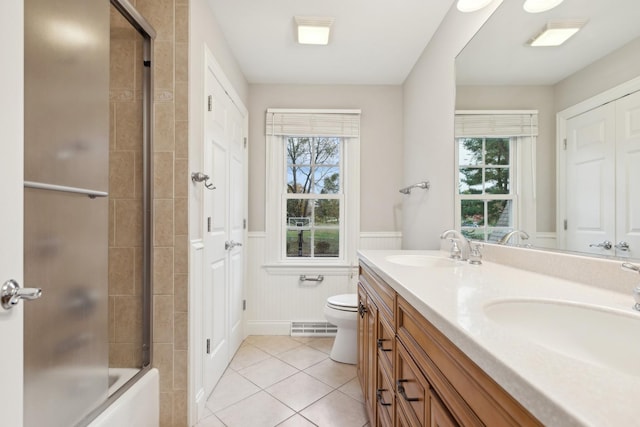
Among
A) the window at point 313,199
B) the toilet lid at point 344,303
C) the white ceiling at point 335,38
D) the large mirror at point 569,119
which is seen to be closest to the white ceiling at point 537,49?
the large mirror at point 569,119

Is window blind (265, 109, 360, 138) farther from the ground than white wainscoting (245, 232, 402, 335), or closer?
farther from the ground

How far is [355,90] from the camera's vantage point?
2.98 meters

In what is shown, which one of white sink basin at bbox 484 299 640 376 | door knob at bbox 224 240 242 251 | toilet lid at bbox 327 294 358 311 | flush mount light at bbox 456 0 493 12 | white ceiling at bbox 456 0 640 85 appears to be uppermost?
flush mount light at bbox 456 0 493 12

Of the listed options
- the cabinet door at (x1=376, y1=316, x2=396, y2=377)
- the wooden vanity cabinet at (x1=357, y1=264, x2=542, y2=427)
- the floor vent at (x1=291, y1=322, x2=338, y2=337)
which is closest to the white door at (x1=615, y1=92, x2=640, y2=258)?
the wooden vanity cabinet at (x1=357, y1=264, x2=542, y2=427)

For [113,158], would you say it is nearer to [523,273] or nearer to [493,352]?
[493,352]

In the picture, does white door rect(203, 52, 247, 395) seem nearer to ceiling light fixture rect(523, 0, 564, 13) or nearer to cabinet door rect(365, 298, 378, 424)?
cabinet door rect(365, 298, 378, 424)

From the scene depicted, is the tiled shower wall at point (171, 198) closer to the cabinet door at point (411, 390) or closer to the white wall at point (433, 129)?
the cabinet door at point (411, 390)

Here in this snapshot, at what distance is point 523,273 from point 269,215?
214 centimetres

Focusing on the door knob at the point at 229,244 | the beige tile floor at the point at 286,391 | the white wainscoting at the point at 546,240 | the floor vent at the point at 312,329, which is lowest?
the beige tile floor at the point at 286,391

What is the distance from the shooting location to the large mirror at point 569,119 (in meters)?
0.86

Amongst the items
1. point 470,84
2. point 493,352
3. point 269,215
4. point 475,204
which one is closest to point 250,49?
point 269,215

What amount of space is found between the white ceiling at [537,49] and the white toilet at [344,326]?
1.61m

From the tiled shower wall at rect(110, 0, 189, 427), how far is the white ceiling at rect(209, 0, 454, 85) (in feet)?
1.65
